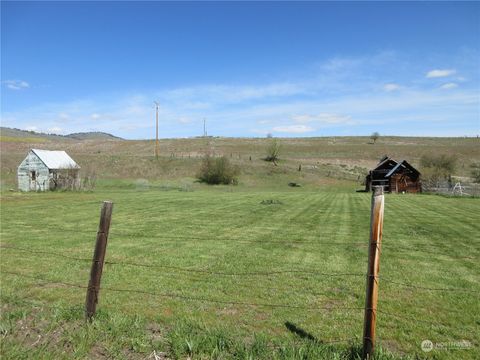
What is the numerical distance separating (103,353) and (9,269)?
6.61 metres

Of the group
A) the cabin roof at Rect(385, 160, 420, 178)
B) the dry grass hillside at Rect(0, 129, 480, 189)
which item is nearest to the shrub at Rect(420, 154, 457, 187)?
the cabin roof at Rect(385, 160, 420, 178)

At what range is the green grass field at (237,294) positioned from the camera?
5492 millimetres

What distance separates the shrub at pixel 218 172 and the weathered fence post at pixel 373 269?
65557 mm

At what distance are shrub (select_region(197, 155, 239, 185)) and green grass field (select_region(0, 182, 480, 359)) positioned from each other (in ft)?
175

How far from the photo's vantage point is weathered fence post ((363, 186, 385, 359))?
198 inches

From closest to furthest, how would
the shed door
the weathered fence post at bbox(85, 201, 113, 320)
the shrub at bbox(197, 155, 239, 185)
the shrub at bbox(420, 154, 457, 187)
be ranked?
1. the weathered fence post at bbox(85, 201, 113, 320)
2. the shed door
3. the shrub at bbox(420, 154, 457, 187)
4. the shrub at bbox(197, 155, 239, 185)

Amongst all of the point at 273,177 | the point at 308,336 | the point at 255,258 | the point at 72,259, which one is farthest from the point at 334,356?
the point at 273,177

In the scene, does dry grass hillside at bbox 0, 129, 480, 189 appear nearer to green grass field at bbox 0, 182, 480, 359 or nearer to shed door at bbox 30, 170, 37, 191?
shed door at bbox 30, 170, 37, 191

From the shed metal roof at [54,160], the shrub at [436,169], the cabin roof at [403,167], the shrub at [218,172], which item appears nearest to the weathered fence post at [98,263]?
the shed metal roof at [54,160]

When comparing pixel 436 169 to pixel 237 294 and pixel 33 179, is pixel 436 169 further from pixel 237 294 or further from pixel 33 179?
pixel 237 294

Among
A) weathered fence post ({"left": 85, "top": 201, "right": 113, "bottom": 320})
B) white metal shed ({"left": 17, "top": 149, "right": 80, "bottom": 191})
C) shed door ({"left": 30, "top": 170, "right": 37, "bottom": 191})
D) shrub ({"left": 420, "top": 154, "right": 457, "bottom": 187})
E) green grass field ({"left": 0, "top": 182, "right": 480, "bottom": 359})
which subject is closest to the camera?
green grass field ({"left": 0, "top": 182, "right": 480, "bottom": 359})

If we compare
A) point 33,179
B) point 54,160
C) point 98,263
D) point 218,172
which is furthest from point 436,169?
point 98,263

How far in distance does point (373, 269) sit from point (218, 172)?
65.7 m

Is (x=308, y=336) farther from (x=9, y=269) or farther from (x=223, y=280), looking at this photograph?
(x=9, y=269)
